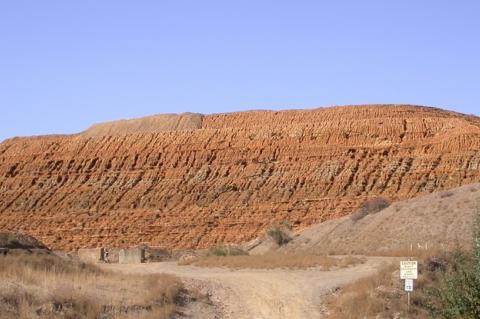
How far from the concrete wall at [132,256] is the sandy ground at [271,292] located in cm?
2231

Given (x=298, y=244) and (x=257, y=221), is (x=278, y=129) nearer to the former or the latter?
(x=257, y=221)

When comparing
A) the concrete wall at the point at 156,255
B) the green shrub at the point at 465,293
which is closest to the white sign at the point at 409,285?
the green shrub at the point at 465,293

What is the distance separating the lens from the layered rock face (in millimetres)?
65188

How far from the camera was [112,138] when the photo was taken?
8619 centimetres

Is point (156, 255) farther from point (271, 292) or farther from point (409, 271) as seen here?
point (409, 271)

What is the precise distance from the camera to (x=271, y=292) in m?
23.0

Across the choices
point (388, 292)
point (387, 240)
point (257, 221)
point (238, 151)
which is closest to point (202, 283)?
point (388, 292)

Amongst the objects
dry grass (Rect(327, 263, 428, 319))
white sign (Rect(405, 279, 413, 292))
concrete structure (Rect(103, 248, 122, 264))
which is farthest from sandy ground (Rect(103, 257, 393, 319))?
concrete structure (Rect(103, 248, 122, 264))

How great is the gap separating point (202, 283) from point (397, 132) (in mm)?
51113

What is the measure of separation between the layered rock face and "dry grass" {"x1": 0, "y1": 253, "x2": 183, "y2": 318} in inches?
1554

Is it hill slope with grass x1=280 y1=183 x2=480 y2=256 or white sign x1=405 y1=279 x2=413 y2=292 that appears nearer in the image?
white sign x1=405 y1=279 x2=413 y2=292

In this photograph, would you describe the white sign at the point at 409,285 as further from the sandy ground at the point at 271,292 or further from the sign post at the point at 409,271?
the sandy ground at the point at 271,292

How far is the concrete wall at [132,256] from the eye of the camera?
5200cm

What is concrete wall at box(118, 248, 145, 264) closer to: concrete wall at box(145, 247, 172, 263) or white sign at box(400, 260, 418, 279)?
concrete wall at box(145, 247, 172, 263)
